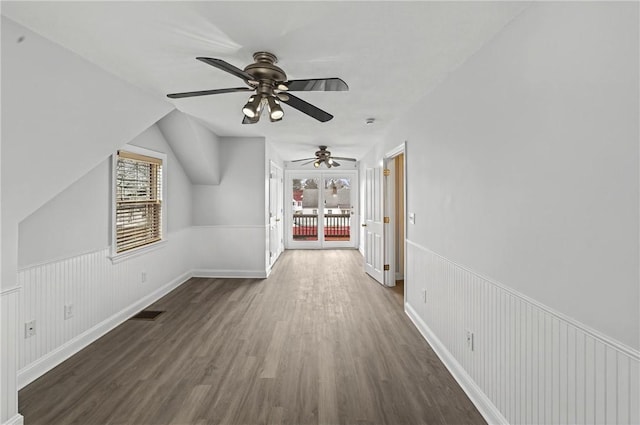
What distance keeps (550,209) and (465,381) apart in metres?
1.47

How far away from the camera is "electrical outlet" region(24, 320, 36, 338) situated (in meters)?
2.38

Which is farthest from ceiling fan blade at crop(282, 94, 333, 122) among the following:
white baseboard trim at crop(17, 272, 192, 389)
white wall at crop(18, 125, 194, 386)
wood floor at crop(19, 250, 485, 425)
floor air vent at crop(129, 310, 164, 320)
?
floor air vent at crop(129, 310, 164, 320)

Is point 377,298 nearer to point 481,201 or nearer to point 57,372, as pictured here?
point 481,201

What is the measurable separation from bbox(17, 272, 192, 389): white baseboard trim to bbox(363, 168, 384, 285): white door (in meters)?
3.35

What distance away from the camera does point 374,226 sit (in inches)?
215

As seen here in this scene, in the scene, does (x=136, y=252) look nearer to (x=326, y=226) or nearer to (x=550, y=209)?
(x=550, y=209)

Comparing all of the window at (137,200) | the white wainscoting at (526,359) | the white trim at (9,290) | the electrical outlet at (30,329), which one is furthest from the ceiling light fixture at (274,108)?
the electrical outlet at (30,329)

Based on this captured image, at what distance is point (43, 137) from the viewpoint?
2098 mm

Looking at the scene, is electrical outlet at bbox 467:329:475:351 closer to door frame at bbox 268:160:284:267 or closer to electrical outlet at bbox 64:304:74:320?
electrical outlet at bbox 64:304:74:320

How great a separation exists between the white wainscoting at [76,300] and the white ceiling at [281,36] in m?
1.77

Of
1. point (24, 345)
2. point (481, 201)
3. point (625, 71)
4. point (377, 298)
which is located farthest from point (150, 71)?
point (377, 298)

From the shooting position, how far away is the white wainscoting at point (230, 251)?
540 centimetres

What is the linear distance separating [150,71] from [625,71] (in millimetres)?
2885

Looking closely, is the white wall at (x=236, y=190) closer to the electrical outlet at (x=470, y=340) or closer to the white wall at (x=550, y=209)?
the white wall at (x=550, y=209)
